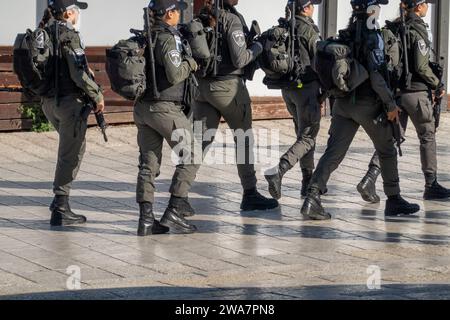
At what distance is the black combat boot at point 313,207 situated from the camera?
1168cm

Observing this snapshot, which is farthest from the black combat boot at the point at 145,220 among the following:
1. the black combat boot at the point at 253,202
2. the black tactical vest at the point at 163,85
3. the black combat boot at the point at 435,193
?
the black combat boot at the point at 435,193

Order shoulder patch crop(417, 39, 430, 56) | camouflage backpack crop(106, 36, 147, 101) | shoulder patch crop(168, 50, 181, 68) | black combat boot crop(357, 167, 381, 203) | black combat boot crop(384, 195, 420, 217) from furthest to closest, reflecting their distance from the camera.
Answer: black combat boot crop(357, 167, 381, 203) → shoulder patch crop(417, 39, 430, 56) → black combat boot crop(384, 195, 420, 217) → shoulder patch crop(168, 50, 181, 68) → camouflage backpack crop(106, 36, 147, 101)

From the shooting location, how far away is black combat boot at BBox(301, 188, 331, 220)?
1168 cm

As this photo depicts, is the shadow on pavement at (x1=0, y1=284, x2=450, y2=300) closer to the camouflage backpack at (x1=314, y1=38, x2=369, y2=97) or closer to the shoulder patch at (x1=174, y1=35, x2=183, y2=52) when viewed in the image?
the shoulder patch at (x1=174, y1=35, x2=183, y2=52)

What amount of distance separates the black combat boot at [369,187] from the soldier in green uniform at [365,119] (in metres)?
0.63

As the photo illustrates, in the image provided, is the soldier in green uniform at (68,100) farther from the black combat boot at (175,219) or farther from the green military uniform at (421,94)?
the green military uniform at (421,94)

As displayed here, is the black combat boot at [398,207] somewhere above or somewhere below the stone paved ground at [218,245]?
above

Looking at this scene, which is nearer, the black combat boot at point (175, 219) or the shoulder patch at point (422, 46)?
the black combat boot at point (175, 219)

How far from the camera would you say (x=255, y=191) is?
1223cm

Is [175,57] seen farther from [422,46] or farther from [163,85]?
[422,46]

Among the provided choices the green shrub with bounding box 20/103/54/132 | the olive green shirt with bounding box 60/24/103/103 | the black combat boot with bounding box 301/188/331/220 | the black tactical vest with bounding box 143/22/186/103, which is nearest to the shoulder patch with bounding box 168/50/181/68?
the black tactical vest with bounding box 143/22/186/103

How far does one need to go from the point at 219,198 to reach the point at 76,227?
1.93 metres

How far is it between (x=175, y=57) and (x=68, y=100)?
1183mm
